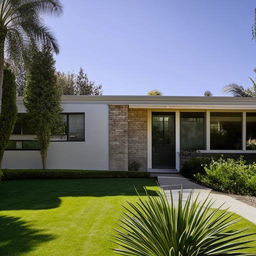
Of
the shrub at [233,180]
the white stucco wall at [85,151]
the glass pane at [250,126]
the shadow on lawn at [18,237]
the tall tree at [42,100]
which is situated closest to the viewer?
the shadow on lawn at [18,237]

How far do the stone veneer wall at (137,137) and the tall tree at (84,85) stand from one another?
69.1 ft

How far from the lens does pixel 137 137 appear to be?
1323 centimetres

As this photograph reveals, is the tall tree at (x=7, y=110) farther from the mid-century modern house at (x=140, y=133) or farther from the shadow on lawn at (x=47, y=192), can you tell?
the shadow on lawn at (x=47, y=192)

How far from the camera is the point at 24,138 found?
12.8 metres

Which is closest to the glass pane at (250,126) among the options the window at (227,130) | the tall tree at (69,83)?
the window at (227,130)

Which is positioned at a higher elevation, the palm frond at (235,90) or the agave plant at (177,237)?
the palm frond at (235,90)

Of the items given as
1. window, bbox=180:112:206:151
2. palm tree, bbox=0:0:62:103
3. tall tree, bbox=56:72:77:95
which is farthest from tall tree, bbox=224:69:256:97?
palm tree, bbox=0:0:62:103

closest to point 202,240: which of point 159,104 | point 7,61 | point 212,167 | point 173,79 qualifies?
point 212,167

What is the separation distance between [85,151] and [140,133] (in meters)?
2.96

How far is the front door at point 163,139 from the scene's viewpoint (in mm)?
13422

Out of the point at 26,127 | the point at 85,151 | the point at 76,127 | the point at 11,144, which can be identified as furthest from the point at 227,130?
the point at 11,144

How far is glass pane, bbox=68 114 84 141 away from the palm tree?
3579mm

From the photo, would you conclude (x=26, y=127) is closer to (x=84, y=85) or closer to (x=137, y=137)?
(x=137, y=137)

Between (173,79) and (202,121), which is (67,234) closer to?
(202,121)
